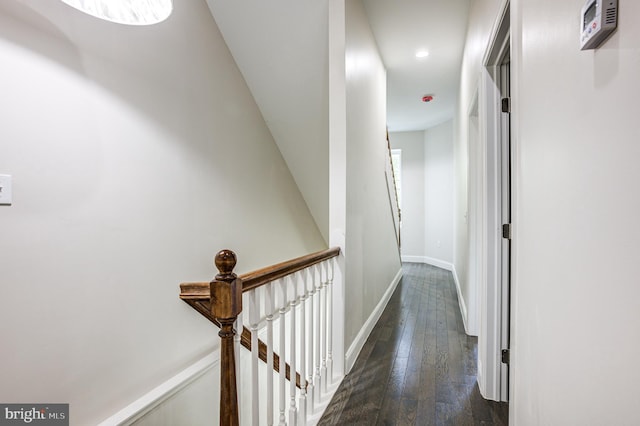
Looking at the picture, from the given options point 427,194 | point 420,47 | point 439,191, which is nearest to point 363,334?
point 420,47

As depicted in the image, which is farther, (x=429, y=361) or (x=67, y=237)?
(x=429, y=361)

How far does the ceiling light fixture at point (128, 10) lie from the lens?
3.99 feet

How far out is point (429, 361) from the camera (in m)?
2.46

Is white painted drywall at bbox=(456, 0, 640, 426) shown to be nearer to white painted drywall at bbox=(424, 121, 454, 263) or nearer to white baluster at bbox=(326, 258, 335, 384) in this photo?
white baluster at bbox=(326, 258, 335, 384)

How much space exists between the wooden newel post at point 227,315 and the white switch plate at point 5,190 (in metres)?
1.02

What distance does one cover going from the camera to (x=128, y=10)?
4.16 ft

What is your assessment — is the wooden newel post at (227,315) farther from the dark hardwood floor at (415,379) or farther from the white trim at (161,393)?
the white trim at (161,393)

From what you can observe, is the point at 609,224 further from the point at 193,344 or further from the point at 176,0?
the point at 176,0

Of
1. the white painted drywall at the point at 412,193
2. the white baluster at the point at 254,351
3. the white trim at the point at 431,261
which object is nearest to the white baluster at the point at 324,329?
the white baluster at the point at 254,351

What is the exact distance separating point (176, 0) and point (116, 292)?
1.83 meters

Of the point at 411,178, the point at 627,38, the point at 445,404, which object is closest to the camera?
the point at 627,38

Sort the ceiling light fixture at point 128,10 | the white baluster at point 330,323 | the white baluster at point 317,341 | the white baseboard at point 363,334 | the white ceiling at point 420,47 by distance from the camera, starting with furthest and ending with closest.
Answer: the white ceiling at point 420,47
the white baseboard at point 363,334
the white baluster at point 330,323
the white baluster at point 317,341
the ceiling light fixture at point 128,10

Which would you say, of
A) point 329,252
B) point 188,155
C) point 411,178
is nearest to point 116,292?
point 188,155

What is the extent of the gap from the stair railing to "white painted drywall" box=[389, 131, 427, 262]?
17.3ft
